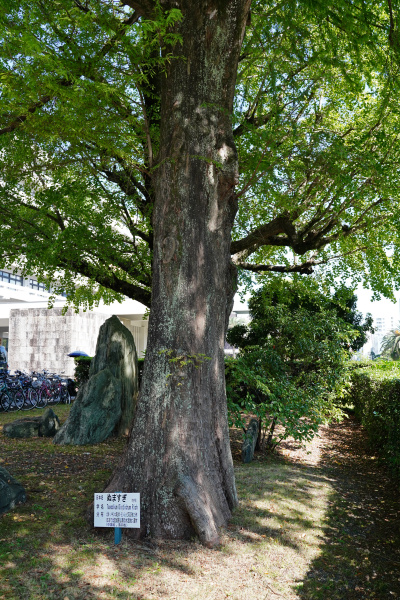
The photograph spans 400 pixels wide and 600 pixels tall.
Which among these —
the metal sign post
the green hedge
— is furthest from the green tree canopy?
the metal sign post

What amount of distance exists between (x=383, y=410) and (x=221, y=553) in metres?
5.09

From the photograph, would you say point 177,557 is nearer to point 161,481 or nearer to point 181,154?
point 161,481

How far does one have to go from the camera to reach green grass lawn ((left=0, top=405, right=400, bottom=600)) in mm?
3707

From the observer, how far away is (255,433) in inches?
339

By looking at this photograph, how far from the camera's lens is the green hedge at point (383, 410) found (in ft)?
22.4

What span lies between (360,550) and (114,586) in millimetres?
2485

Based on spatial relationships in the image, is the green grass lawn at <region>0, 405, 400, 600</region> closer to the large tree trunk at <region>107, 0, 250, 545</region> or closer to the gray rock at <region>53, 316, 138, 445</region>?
the large tree trunk at <region>107, 0, 250, 545</region>

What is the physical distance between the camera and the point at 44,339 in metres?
24.3

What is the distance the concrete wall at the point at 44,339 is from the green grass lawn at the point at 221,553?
17.8 m

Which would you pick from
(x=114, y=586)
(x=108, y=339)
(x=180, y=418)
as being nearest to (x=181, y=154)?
(x=180, y=418)

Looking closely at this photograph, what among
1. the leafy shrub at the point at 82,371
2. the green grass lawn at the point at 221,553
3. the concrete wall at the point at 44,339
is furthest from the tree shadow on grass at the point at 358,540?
the concrete wall at the point at 44,339

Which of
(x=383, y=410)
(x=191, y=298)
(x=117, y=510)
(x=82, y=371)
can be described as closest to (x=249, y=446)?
(x=383, y=410)

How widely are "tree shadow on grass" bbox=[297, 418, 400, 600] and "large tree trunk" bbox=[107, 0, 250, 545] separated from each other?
1014mm

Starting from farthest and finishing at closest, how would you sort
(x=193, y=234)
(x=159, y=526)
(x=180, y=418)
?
(x=193, y=234) < (x=180, y=418) < (x=159, y=526)
